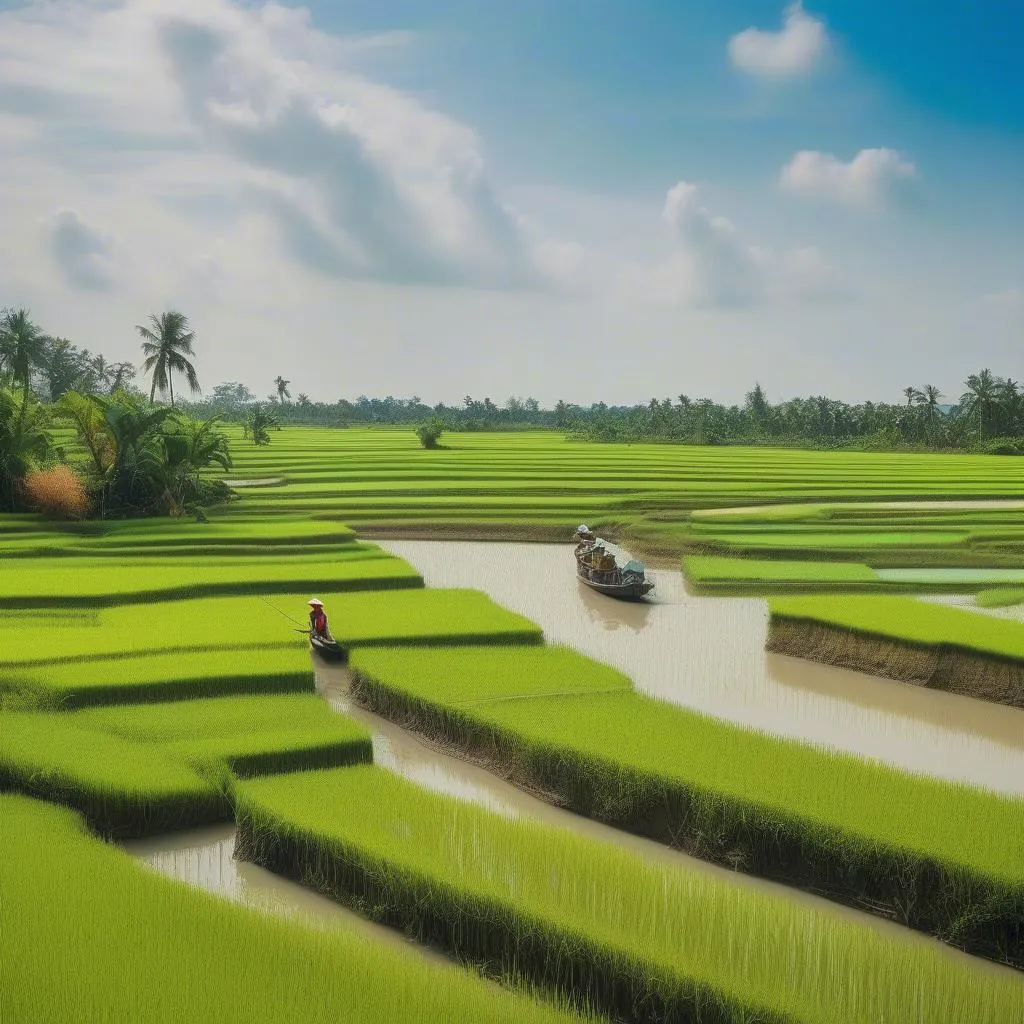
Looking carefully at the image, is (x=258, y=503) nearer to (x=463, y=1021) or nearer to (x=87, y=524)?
(x=87, y=524)

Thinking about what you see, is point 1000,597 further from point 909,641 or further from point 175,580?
point 175,580

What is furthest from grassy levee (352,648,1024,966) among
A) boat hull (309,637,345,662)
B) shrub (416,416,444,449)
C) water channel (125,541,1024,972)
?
shrub (416,416,444,449)

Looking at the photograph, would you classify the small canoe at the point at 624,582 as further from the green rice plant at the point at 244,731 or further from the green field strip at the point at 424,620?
the green rice plant at the point at 244,731

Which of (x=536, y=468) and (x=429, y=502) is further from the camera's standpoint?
(x=536, y=468)

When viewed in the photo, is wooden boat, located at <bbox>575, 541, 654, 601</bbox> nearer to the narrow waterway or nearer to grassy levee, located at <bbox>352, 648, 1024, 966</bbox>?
the narrow waterway

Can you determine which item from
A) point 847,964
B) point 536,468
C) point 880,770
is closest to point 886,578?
point 880,770

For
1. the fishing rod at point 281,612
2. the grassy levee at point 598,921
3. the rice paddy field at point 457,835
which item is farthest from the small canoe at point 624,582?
the grassy levee at point 598,921

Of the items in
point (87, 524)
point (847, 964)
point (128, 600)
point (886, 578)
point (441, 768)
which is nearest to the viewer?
point (847, 964)

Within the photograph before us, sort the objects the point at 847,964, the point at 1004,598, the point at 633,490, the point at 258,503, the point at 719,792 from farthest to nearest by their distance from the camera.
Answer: the point at 633,490, the point at 258,503, the point at 1004,598, the point at 719,792, the point at 847,964
